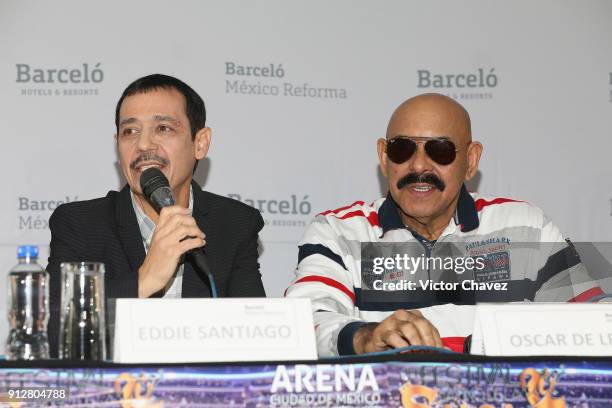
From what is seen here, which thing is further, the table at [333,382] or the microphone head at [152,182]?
the microphone head at [152,182]

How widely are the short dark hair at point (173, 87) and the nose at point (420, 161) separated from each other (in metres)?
0.77

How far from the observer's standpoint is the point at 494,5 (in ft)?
13.3

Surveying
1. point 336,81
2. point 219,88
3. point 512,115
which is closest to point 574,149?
point 512,115

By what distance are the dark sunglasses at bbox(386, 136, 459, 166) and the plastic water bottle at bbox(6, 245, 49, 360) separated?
1312 mm

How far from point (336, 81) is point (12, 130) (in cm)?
141

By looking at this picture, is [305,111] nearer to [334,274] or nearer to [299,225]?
[299,225]

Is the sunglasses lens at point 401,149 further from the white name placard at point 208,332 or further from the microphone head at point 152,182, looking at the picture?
the white name placard at point 208,332

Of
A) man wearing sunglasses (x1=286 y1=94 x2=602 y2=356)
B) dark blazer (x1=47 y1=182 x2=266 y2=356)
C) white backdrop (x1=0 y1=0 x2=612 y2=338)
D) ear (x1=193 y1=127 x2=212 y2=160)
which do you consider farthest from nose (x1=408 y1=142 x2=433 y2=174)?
white backdrop (x1=0 y1=0 x2=612 y2=338)

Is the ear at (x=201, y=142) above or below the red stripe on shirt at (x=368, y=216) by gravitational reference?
above

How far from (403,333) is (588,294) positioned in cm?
93

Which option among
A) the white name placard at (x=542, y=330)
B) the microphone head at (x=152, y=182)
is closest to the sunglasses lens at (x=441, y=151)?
the microphone head at (x=152, y=182)

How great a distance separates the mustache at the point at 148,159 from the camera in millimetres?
2822

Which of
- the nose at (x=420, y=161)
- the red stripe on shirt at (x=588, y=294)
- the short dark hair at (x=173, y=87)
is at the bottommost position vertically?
the red stripe on shirt at (x=588, y=294)

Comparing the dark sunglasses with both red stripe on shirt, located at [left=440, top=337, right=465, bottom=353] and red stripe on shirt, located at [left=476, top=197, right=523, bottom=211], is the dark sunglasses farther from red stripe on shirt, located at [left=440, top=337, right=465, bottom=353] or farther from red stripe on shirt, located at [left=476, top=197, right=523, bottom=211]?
red stripe on shirt, located at [left=440, top=337, right=465, bottom=353]
